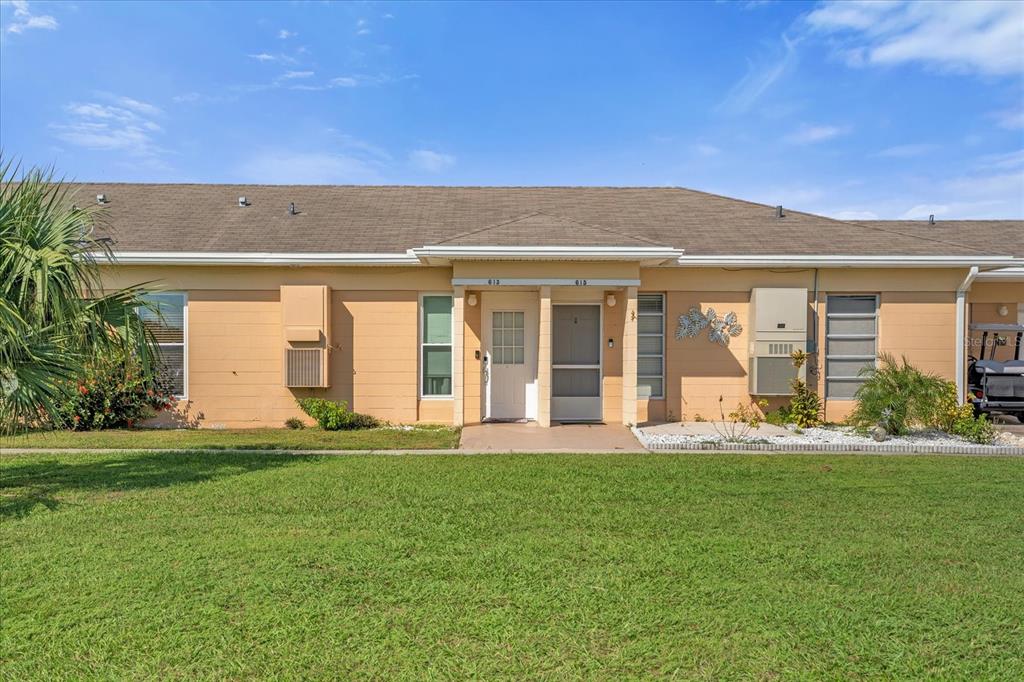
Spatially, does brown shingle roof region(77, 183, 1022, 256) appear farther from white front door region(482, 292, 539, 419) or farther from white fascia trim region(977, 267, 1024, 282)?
white front door region(482, 292, 539, 419)

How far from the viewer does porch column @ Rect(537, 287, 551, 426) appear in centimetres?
1065

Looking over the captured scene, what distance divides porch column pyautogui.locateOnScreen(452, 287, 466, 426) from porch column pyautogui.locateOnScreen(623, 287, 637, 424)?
9.62 ft

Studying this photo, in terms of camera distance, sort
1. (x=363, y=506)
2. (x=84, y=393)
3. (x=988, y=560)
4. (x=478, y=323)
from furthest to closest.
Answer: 1. (x=478, y=323)
2. (x=84, y=393)
3. (x=363, y=506)
4. (x=988, y=560)

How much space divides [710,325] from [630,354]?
196 cm

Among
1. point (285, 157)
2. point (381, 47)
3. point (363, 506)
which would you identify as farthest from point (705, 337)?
point (285, 157)

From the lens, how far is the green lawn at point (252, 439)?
924 cm

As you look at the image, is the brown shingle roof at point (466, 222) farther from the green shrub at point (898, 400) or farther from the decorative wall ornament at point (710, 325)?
the green shrub at point (898, 400)

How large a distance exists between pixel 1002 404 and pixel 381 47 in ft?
49.3

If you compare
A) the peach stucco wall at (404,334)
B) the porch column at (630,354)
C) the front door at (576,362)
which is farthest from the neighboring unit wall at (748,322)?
the front door at (576,362)

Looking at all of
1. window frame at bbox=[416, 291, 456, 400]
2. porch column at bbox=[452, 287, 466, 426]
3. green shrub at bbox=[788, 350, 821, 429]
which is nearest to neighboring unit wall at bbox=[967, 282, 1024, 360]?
green shrub at bbox=[788, 350, 821, 429]

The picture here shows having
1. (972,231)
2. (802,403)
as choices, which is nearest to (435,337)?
(802,403)

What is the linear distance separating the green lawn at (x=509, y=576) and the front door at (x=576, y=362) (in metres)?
4.41

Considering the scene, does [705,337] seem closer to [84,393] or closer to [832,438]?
[832,438]

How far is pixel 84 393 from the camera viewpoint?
34.9 ft
